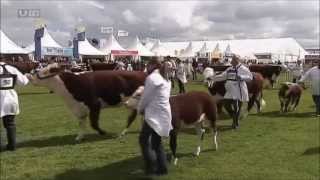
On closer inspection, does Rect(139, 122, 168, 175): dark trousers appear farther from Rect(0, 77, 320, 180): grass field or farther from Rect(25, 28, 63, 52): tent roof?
Rect(25, 28, 63, 52): tent roof

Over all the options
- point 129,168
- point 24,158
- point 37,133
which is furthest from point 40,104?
point 129,168

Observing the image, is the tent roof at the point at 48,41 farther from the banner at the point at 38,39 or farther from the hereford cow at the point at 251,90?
the hereford cow at the point at 251,90

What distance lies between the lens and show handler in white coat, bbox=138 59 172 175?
8.09 meters

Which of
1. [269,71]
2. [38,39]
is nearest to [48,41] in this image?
[38,39]

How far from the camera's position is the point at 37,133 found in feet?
44.6

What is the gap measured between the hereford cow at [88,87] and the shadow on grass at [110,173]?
9.17 feet

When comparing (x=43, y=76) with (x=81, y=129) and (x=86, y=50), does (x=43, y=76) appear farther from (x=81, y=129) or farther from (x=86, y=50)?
(x=86, y=50)

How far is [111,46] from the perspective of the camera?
179ft

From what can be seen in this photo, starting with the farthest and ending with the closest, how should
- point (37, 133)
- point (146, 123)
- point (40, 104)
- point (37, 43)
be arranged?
point (37, 43), point (40, 104), point (37, 133), point (146, 123)

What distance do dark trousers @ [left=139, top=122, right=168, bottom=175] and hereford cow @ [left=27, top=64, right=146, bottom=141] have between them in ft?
13.2

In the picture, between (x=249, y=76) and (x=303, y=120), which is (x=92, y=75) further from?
(x=303, y=120)

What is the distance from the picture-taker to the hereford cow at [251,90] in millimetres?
15180

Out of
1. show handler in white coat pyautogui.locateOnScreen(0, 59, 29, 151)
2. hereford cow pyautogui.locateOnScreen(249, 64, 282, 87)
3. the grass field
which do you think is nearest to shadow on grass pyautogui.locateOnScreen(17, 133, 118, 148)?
the grass field

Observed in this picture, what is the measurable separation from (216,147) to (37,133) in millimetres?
4783
